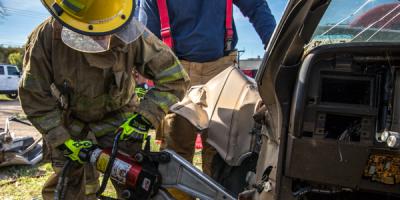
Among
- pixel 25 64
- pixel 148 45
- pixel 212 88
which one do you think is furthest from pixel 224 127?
pixel 25 64

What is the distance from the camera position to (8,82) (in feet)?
62.0

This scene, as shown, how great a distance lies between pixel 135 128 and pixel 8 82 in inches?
742

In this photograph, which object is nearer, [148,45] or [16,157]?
[148,45]

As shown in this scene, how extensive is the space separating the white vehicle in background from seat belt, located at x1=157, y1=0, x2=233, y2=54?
17.8m

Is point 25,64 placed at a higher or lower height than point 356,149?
higher

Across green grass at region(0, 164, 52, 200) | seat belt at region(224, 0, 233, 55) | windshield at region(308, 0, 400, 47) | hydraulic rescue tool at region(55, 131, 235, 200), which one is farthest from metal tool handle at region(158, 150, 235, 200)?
green grass at region(0, 164, 52, 200)

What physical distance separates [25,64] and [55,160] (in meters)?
0.63

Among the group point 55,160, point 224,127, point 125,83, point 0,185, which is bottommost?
point 0,185

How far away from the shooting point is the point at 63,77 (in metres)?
2.38

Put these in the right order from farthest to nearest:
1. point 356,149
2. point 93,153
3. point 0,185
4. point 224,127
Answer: point 0,185, point 224,127, point 93,153, point 356,149

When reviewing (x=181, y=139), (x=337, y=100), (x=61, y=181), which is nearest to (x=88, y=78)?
(x=61, y=181)

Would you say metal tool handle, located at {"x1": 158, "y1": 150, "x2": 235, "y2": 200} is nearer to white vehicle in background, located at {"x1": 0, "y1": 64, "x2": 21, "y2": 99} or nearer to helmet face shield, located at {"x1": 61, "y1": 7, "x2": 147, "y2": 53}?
helmet face shield, located at {"x1": 61, "y1": 7, "x2": 147, "y2": 53}

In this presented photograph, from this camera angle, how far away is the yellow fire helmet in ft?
6.81

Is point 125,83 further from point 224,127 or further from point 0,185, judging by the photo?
point 0,185
